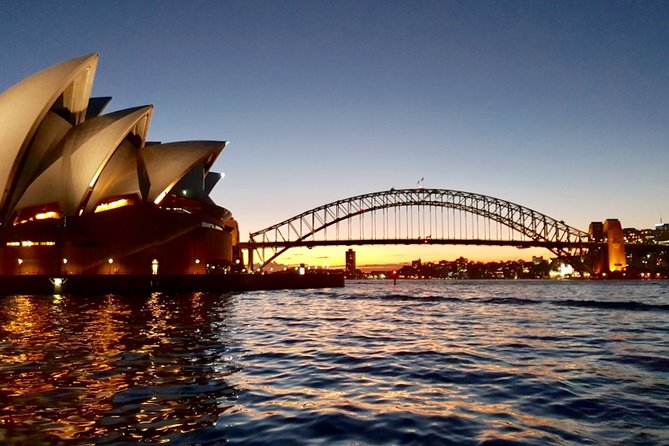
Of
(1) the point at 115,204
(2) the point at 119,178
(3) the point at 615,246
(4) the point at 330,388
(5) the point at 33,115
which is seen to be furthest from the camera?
(3) the point at 615,246

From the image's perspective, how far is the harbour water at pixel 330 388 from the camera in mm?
5543

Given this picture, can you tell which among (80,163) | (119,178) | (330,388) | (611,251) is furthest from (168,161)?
(611,251)

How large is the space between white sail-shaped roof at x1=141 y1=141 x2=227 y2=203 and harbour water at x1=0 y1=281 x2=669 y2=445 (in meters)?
36.9

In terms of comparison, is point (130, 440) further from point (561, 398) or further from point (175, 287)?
point (175, 287)

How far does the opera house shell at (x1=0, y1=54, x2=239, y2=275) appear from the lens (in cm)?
4138

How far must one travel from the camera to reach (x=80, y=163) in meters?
44.5

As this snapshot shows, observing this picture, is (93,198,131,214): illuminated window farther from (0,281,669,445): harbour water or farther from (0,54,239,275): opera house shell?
(0,281,669,445): harbour water

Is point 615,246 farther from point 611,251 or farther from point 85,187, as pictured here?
point 85,187

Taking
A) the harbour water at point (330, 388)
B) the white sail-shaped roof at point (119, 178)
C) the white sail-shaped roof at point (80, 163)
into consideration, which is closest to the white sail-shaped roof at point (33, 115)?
the white sail-shaped roof at point (80, 163)

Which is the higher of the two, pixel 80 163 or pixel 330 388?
pixel 80 163

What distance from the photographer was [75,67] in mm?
40750

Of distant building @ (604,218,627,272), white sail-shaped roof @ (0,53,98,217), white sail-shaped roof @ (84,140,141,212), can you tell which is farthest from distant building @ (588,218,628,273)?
white sail-shaped roof @ (0,53,98,217)

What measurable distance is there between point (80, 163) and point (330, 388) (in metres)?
43.1

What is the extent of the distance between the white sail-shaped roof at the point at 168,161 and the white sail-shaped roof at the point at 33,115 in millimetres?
8753
